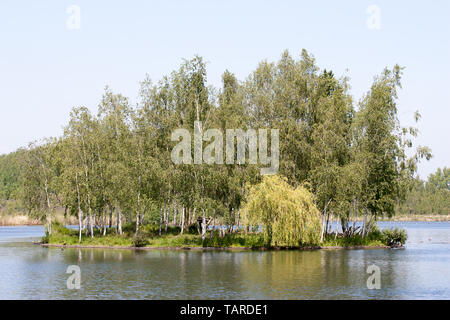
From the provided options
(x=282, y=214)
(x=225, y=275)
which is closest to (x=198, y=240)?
(x=282, y=214)

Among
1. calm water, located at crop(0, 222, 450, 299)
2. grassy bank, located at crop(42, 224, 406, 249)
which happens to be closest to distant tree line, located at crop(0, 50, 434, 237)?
grassy bank, located at crop(42, 224, 406, 249)

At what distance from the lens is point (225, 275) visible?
43.3 metres

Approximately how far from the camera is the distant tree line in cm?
6775

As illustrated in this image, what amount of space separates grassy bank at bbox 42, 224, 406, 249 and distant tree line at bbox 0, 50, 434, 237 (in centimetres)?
266

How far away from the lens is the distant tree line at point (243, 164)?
67.8m

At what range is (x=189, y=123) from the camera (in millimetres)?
69750

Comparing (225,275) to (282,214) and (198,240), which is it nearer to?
(282,214)

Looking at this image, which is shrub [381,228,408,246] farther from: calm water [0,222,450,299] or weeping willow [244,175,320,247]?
weeping willow [244,175,320,247]

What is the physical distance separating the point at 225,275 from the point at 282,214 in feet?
61.1

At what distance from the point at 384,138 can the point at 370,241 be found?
13.9 m

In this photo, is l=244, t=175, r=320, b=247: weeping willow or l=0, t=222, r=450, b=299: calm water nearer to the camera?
l=0, t=222, r=450, b=299: calm water

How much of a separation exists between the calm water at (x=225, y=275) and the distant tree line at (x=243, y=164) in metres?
9.62

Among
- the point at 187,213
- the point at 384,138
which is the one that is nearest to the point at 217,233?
the point at 187,213
